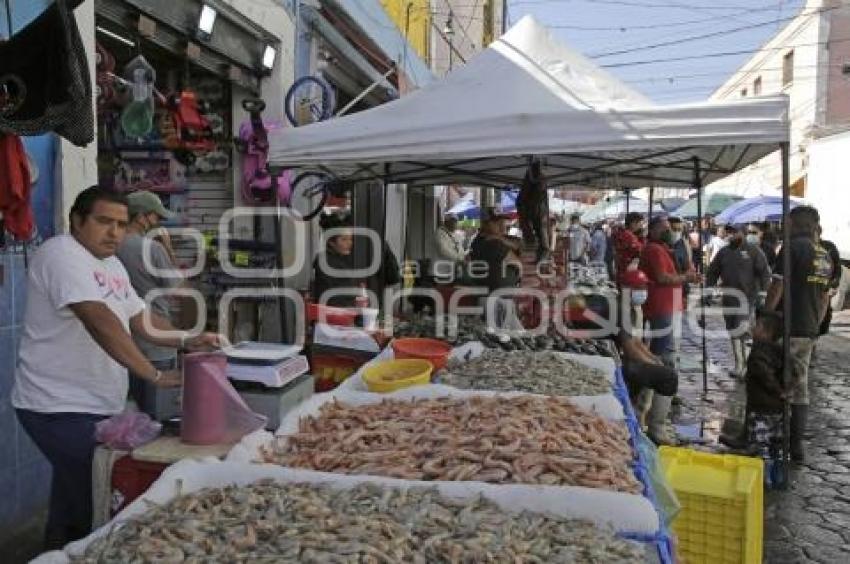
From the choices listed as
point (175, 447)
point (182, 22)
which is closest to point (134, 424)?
point (175, 447)

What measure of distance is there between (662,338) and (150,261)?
569 cm

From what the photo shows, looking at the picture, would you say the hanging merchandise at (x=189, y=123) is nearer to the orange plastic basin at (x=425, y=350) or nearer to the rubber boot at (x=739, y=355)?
the orange plastic basin at (x=425, y=350)

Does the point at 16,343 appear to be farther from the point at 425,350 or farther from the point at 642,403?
the point at 642,403

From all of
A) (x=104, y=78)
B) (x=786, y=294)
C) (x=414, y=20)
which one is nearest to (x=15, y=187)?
(x=104, y=78)

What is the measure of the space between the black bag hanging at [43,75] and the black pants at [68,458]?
1.30 metres

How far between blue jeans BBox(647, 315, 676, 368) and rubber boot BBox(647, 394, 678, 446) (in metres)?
2.25

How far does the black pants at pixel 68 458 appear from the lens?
320 centimetres

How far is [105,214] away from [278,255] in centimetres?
369

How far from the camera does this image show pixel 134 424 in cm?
315

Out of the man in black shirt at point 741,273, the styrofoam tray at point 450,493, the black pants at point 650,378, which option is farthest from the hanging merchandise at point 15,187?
the man in black shirt at point 741,273

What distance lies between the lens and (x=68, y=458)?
3209mm

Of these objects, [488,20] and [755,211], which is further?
[488,20]

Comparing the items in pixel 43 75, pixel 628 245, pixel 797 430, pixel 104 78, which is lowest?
pixel 797 430

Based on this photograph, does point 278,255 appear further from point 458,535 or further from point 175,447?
point 458,535
